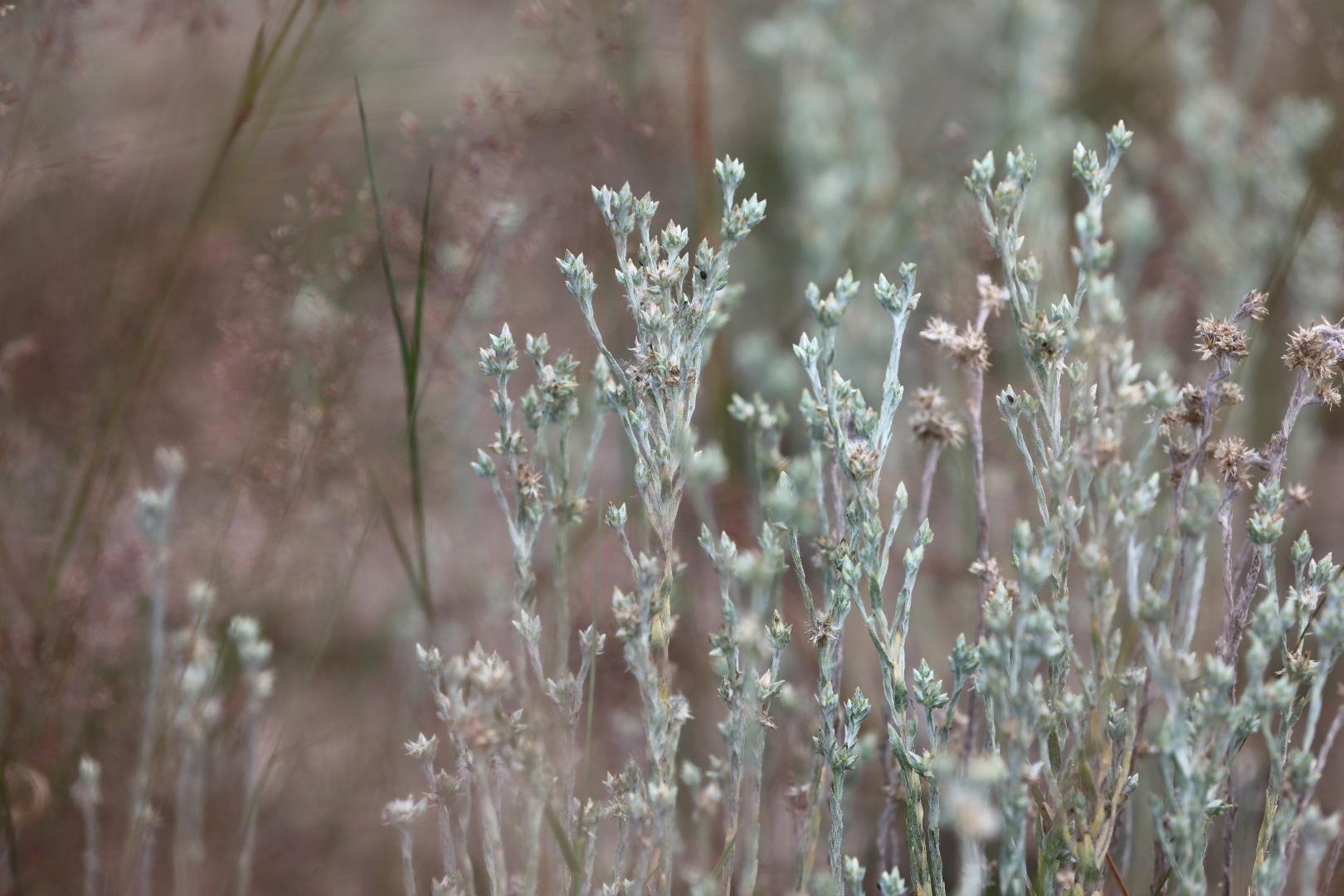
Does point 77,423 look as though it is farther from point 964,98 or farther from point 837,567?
point 964,98

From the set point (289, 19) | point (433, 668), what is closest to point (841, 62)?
point (289, 19)

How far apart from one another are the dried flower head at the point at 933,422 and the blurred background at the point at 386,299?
1.62 ft

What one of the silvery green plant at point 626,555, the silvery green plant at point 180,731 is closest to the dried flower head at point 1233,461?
the silvery green plant at point 626,555

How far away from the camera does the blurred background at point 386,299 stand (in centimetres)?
223

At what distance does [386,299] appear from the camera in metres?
2.46

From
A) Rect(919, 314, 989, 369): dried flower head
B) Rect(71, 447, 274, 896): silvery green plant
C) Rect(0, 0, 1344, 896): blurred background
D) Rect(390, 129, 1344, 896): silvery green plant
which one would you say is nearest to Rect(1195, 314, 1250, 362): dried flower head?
Rect(390, 129, 1344, 896): silvery green plant

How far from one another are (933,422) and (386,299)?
57.4 inches

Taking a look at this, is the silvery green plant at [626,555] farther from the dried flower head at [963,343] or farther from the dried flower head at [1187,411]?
the dried flower head at [1187,411]

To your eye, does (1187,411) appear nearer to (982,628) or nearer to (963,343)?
(963,343)

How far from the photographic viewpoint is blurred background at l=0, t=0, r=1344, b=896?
7.32 feet

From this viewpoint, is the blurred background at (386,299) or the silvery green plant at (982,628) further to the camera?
the blurred background at (386,299)

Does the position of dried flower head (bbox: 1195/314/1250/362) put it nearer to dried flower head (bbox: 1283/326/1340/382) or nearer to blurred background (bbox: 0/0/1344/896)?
dried flower head (bbox: 1283/326/1340/382)

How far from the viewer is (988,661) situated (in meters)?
1.25

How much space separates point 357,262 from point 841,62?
102 inches
